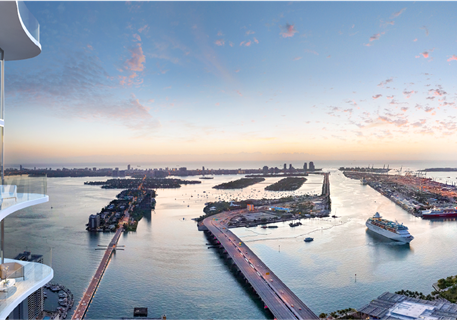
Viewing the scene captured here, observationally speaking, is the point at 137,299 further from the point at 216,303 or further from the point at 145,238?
the point at 145,238

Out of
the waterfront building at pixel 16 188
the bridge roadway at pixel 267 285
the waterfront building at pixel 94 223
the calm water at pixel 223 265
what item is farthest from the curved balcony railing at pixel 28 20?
the waterfront building at pixel 94 223

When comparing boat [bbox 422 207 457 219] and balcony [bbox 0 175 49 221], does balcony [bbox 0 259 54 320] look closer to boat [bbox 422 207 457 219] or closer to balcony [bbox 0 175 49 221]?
balcony [bbox 0 175 49 221]

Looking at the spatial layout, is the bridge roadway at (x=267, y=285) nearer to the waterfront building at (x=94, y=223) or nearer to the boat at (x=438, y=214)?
the waterfront building at (x=94, y=223)

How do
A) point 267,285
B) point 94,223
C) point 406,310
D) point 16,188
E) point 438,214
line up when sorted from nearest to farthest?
point 16,188 < point 406,310 < point 267,285 < point 94,223 < point 438,214

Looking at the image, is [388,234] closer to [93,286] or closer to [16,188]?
[93,286]

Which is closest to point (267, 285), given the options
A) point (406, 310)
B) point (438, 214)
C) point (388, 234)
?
point (406, 310)

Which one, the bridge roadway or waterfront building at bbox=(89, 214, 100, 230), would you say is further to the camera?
waterfront building at bbox=(89, 214, 100, 230)

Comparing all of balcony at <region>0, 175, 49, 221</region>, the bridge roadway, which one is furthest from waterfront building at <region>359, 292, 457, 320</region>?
balcony at <region>0, 175, 49, 221</region>
